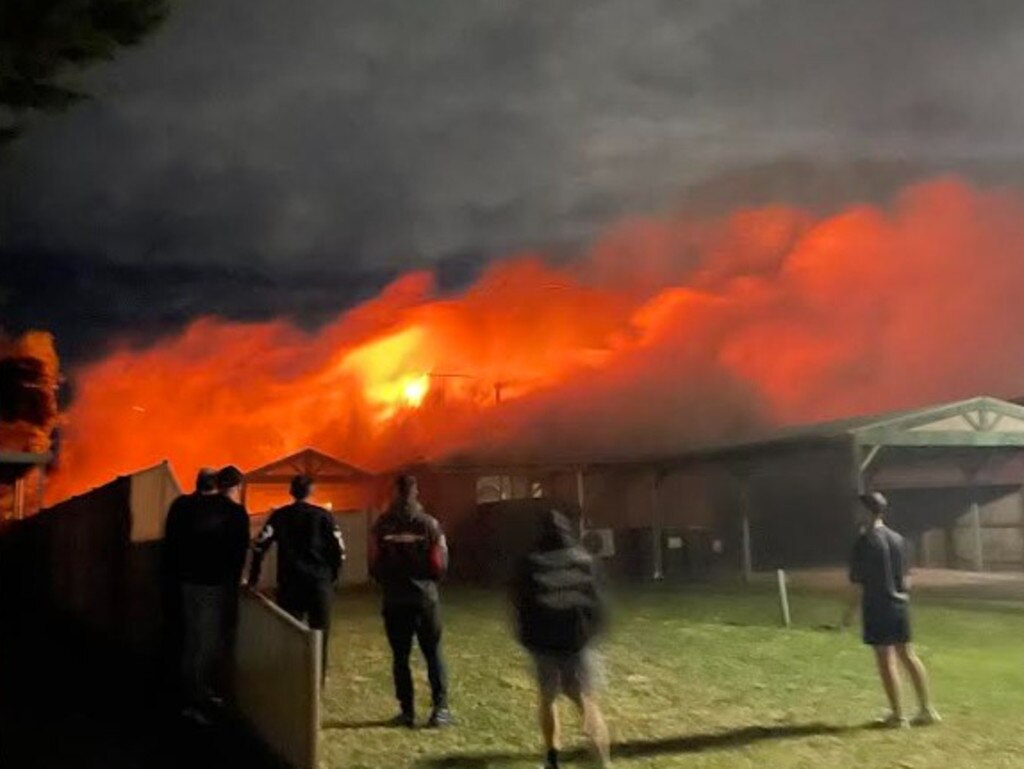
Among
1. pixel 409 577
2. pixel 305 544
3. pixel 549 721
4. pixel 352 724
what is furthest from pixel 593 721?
pixel 305 544

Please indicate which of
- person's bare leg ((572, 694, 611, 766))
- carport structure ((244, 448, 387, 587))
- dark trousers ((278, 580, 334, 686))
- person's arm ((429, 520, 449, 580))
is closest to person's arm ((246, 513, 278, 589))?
dark trousers ((278, 580, 334, 686))

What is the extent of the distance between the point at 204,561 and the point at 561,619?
2.34 meters

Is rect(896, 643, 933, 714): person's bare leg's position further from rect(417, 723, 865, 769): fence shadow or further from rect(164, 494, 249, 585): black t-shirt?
rect(164, 494, 249, 585): black t-shirt

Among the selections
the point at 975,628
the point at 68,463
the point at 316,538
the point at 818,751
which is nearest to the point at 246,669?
the point at 316,538

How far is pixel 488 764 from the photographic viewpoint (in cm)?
594

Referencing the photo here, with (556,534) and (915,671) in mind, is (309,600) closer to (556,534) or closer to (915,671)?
(556,534)

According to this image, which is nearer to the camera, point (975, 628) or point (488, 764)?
point (488, 764)

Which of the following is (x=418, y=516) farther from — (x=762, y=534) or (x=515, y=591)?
(x=762, y=534)

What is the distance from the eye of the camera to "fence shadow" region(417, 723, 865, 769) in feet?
19.6

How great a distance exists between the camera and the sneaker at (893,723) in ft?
22.0

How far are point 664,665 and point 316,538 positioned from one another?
151 inches

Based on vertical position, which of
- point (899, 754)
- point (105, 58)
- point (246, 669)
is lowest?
point (899, 754)

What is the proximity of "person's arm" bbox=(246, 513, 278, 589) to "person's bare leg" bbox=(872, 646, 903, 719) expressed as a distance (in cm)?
378

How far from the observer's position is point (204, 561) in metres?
6.53
